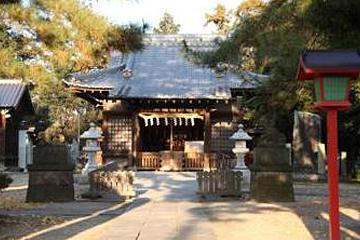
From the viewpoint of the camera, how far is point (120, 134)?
109 ft

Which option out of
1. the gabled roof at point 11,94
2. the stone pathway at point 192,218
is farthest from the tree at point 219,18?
the stone pathway at point 192,218

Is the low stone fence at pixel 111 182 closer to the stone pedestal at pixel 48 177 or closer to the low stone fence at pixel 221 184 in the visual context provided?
the stone pedestal at pixel 48 177

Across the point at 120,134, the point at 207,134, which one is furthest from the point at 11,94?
the point at 207,134

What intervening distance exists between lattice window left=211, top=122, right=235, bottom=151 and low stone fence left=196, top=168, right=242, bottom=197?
1424 centimetres

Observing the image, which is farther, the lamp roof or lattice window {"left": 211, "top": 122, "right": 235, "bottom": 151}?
lattice window {"left": 211, "top": 122, "right": 235, "bottom": 151}

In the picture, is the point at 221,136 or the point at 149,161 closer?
the point at 149,161

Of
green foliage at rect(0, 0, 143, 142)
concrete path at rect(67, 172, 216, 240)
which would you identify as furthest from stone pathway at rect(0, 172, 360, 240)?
green foliage at rect(0, 0, 143, 142)

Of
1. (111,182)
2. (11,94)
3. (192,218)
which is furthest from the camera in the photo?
(11,94)

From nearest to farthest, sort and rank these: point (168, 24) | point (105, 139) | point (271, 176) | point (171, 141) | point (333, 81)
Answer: point (333, 81) < point (271, 176) < point (105, 139) < point (171, 141) < point (168, 24)

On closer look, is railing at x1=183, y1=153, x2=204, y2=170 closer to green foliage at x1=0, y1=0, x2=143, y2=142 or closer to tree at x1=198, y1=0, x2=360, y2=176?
tree at x1=198, y1=0, x2=360, y2=176

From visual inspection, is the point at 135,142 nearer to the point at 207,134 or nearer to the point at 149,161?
the point at 149,161

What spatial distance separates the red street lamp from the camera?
8000 millimetres

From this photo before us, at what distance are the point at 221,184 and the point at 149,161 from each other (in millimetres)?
14825

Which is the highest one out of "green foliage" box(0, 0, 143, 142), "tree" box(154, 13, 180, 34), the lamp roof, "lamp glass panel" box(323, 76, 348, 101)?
"tree" box(154, 13, 180, 34)
